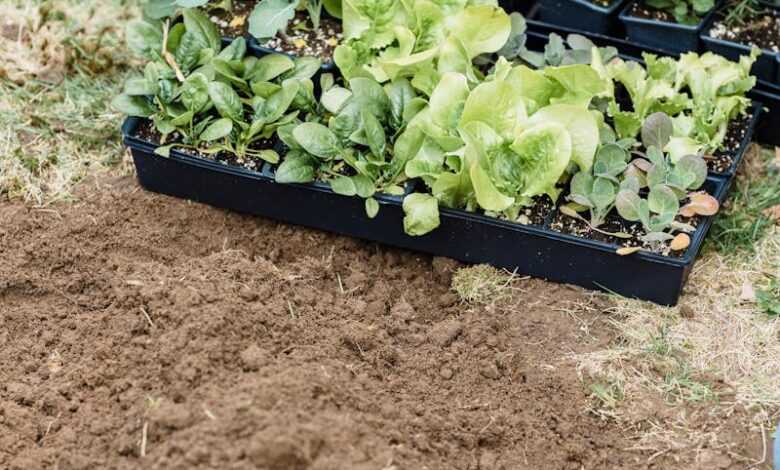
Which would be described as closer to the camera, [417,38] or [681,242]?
[681,242]

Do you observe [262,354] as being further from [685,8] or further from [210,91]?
[685,8]

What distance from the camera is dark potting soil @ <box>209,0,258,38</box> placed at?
3400 mm

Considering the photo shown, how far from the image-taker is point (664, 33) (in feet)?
11.3

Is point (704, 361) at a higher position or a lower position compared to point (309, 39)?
lower

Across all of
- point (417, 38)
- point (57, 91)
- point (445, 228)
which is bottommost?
point (57, 91)

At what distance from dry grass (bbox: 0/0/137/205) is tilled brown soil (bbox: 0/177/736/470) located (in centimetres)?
19

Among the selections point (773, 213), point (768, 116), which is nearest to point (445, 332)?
point (773, 213)

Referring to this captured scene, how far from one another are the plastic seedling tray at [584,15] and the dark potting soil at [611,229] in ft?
2.96

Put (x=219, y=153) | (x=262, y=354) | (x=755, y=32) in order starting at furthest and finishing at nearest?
(x=755, y=32), (x=219, y=153), (x=262, y=354)

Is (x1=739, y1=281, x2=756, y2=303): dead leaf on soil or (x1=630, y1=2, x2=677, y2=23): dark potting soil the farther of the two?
(x1=630, y1=2, x2=677, y2=23): dark potting soil

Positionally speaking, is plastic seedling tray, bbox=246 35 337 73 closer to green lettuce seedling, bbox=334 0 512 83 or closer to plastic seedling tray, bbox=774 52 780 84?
green lettuce seedling, bbox=334 0 512 83

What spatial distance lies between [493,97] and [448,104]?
0.14m

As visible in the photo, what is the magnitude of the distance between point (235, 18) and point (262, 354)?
1421mm

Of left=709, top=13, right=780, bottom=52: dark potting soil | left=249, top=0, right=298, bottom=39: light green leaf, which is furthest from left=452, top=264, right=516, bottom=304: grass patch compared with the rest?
left=709, top=13, right=780, bottom=52: dark potting soil
